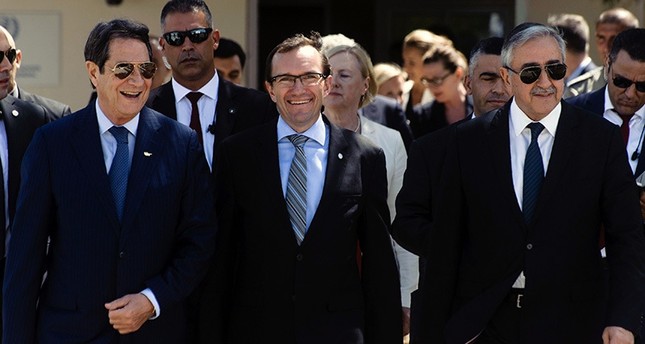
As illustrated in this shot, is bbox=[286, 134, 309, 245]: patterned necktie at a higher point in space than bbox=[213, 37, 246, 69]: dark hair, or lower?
lower

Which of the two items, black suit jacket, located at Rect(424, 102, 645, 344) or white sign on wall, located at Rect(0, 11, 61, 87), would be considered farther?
white sign on wall, located at Rect(0, 11, 61, 87)

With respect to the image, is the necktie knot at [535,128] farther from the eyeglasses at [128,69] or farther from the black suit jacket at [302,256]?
the eyeglasses at [128,69]

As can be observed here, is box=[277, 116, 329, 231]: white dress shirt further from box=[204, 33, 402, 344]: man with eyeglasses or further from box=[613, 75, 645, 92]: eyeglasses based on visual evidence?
box=[613, 75, 645, 92]: eyeglasses

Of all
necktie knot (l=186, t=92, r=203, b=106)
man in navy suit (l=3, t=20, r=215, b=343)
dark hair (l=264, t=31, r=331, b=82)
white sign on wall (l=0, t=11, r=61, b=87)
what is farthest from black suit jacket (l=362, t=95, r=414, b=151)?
white sign on wall (l=0, t=11, r=61, b=87)

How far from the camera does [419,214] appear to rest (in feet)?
16.6

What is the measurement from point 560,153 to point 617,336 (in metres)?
0.73

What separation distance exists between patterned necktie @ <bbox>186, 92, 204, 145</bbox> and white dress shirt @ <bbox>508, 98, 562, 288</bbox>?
5.38 feet

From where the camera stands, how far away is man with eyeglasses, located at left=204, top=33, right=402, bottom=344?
5012 millimetres

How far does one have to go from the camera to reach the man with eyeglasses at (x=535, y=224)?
15.3ft

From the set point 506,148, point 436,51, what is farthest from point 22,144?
point 436,51

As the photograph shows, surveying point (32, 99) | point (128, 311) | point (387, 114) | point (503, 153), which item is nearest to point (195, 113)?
point (32, 99)

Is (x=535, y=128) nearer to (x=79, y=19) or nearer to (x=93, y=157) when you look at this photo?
(x=93, y=157)

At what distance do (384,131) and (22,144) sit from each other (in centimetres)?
196

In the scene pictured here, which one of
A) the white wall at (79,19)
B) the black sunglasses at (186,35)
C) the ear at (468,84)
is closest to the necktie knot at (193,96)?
the black sunglasses at (186,35)
